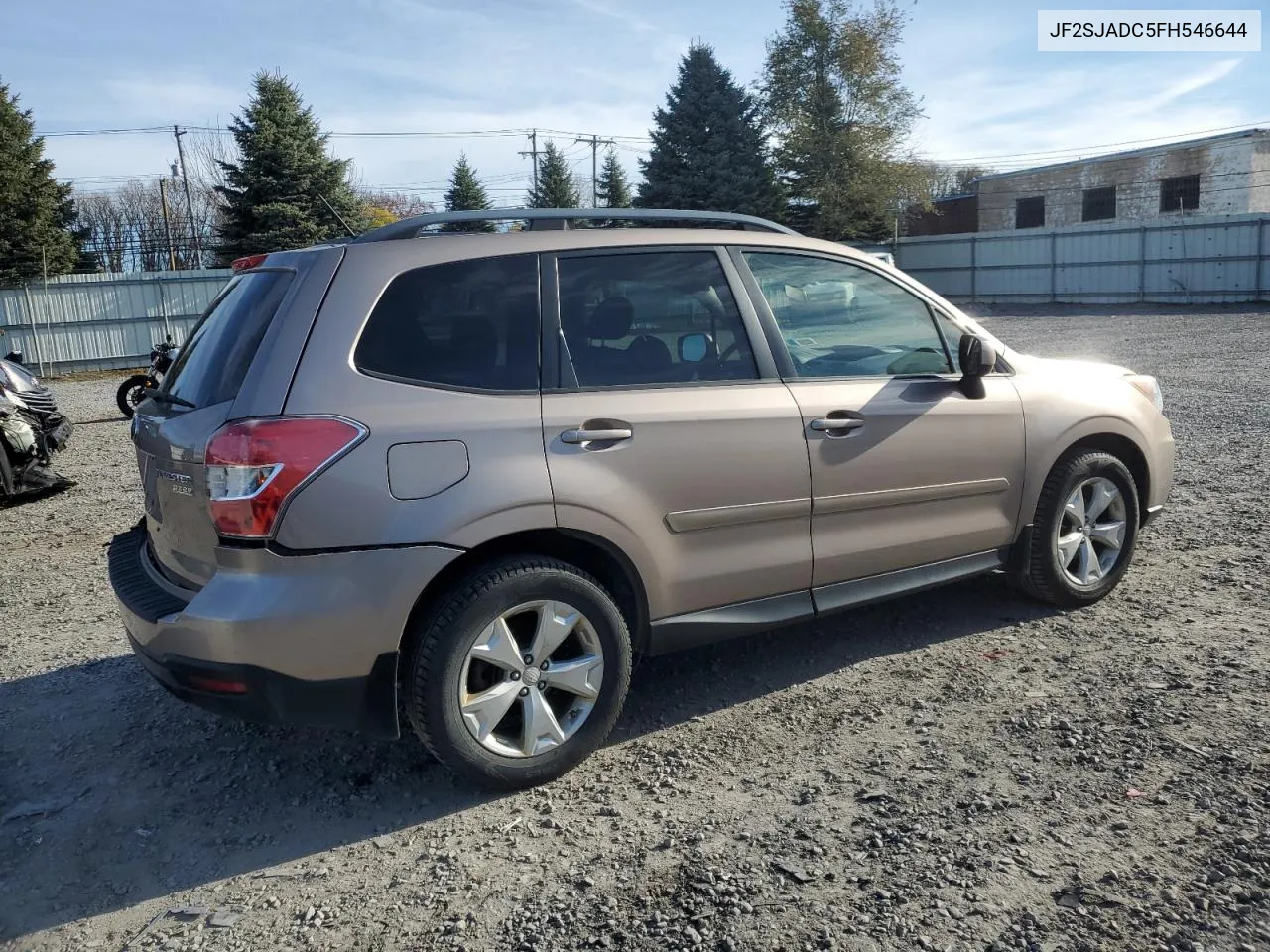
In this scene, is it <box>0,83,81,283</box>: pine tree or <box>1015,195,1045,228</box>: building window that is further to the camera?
<box>1015,195,1045,228</box>: building window

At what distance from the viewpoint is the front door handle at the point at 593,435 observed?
337cm

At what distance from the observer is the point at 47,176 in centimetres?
2778

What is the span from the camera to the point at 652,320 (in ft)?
12.4

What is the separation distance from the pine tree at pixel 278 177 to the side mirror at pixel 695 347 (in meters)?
26.0

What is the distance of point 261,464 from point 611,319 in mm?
1337

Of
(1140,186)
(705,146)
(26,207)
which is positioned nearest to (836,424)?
(26,207)

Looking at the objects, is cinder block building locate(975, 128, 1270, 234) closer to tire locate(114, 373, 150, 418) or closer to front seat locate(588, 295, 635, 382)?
tire locate(114, 373, 150, 418)

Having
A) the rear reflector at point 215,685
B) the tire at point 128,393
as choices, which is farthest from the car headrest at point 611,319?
the tire at point 128,393

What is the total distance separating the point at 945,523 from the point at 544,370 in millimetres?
1937

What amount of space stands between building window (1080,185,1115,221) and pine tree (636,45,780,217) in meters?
15.0

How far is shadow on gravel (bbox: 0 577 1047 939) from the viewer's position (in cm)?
305

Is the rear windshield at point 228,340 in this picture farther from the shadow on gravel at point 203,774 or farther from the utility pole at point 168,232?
the utility pole at point 168,232

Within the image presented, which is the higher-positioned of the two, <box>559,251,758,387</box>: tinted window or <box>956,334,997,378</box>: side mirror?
<box>559,251,758,387</box>: tinted window

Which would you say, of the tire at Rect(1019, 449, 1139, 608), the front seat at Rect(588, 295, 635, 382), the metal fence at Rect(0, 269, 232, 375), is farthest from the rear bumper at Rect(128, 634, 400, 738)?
the metal fence at Rect(0, 269, 232, 375)
